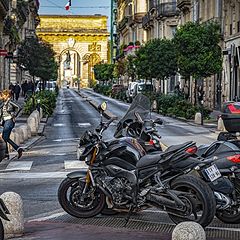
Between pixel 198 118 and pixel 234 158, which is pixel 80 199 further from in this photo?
pixel 198 118

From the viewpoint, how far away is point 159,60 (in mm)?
54031

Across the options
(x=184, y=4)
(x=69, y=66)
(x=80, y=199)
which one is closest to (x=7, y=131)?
(x=80, y=199)

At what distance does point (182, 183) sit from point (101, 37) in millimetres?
133975

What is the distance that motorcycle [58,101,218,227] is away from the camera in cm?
915

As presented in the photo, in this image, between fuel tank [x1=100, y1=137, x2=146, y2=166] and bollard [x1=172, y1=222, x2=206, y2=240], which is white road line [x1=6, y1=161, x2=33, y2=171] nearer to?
fuel tank [x1=100, y1=137, x2=146, y2=166]

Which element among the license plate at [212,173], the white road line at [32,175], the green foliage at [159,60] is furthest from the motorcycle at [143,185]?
the green foliage at [159,60]

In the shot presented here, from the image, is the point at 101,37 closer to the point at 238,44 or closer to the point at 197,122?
the point at 238,44

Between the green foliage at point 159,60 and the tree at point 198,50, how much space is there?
49.4 feet

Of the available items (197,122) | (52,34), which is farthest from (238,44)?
(52,34)

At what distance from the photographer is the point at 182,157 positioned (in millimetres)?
9344

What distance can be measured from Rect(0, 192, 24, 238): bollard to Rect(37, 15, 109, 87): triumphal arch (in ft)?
424

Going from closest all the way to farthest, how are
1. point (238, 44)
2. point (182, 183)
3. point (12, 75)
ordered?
point (182, 183) → point (238, 44) → point (12, 75)

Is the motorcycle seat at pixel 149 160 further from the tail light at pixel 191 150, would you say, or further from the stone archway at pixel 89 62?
the stone archway at pixel 89 62

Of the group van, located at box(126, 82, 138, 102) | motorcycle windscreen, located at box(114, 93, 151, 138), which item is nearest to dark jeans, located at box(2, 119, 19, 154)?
motorcycle windscreen, located at box(114, 93, 151, 138)
